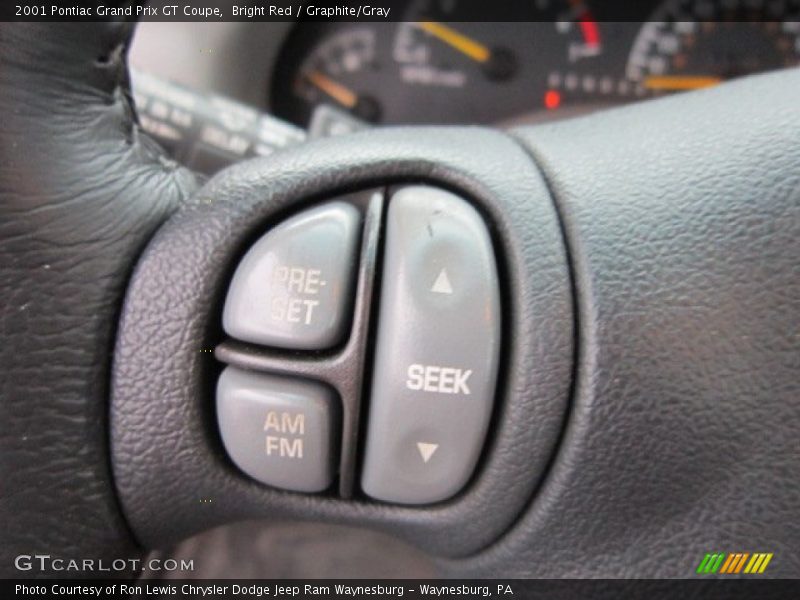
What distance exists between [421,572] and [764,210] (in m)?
0.35

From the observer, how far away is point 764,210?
19.0 inches

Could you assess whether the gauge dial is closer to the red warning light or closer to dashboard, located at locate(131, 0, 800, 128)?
dashboard, located at locate(131, 0, 800, 128)

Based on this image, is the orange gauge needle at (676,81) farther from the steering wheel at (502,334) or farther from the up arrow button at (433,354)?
the up arrow button at (433,354)

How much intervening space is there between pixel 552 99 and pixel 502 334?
3.01 feet

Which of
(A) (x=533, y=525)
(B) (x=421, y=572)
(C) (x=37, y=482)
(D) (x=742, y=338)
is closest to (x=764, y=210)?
(D) (x=742, y=338)

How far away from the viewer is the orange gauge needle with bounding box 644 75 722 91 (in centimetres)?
131

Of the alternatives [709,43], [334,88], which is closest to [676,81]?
[709,43]

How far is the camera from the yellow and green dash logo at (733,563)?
500mm

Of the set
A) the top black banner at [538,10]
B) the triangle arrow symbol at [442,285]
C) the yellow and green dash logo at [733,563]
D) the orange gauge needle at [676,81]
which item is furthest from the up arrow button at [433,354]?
the orange gauge needle at [676,81]

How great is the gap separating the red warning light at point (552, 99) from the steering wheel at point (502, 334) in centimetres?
79

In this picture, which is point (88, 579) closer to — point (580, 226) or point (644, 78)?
point (580, 226)

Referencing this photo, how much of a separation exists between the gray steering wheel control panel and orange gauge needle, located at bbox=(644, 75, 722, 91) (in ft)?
3.02

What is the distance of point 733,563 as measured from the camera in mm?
504

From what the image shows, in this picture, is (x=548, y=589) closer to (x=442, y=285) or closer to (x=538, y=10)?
(x=442, y=285)
